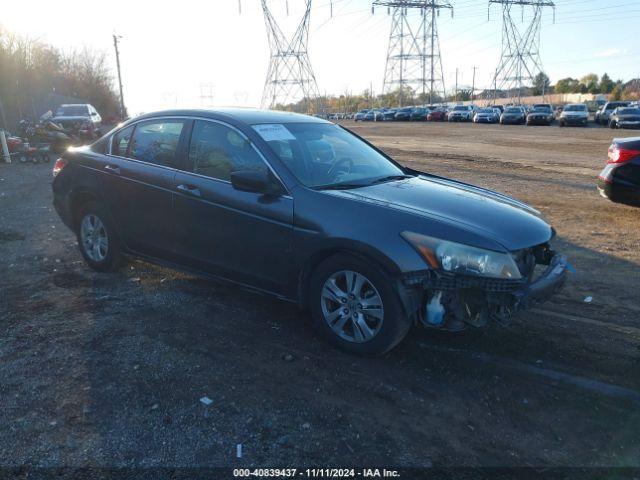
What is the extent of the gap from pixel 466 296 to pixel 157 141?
319cm

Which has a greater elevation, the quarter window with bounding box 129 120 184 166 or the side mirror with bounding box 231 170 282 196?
the quarter window with bounding box 129 120 184 166

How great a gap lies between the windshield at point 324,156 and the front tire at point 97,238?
6.74ft

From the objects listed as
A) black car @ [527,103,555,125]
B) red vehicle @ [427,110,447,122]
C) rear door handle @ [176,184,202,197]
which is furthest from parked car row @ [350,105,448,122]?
rear door handle @ [176,184,202,197]

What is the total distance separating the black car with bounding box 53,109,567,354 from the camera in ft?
11.8

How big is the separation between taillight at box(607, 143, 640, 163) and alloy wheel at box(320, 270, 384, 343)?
5.63 m

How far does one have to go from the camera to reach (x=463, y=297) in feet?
11.8

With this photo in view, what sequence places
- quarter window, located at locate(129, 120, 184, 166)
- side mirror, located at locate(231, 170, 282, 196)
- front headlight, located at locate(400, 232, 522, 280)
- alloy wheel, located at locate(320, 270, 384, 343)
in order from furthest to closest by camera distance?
quarter window, located at locate(129, 120, 184, 166), side mirror, located at locate(231, 170, 282, 196), alloy wheel, located at locate(320, 270, 384, 343), front headlight, located at locate(400, 232, 522, 280)

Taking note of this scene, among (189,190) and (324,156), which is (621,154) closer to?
(324,156)

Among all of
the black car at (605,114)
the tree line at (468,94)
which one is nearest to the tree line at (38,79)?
the tree line at (468,94)

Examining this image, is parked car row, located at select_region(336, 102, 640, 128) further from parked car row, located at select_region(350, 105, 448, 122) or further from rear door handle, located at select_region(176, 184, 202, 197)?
rear door handle, located at select_region(176, 184, 202, 197)

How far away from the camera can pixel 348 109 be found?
409 feet

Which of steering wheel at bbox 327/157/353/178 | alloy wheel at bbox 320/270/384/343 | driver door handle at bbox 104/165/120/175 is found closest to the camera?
alloy wheel at bbox 320/270/384/343

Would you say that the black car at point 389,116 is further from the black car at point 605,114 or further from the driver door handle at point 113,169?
the driver door handle at point 113,169

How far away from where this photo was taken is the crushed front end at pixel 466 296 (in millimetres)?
3531
